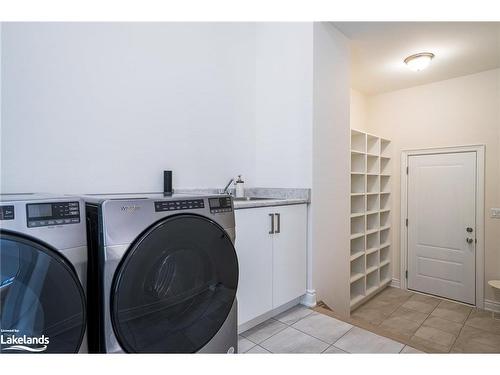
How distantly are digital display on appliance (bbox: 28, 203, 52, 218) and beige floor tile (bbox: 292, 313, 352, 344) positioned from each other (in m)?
1.70

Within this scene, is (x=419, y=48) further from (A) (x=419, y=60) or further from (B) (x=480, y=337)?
(B) (x=480, y=337)

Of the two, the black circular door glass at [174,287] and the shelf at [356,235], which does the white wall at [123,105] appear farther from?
the shelf at [356,235]

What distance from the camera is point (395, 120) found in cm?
418

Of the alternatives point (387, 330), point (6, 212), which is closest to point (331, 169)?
point (387, 330)

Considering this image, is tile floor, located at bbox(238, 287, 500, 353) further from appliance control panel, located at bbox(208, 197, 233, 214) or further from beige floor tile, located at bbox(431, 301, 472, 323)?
appliance control panel, located at bbox(208, 197, 233, 214)

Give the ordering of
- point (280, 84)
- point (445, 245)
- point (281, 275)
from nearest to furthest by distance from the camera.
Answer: point (281, 275)
point (280, 84)
point (445, 245)

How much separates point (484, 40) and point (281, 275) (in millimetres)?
3169

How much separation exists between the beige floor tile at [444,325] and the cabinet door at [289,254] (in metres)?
1.85

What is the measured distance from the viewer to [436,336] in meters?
2.74

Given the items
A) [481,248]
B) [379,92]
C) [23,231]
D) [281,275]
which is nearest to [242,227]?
[281,275]

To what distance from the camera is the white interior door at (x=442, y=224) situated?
3.55m

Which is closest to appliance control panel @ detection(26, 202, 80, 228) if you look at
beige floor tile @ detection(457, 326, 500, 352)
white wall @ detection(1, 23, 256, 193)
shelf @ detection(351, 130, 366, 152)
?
white wall @ detection(1, 23, 256, 193)

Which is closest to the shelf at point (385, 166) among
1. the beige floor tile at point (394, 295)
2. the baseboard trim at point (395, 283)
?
the baseboard trim at point (395, 283)

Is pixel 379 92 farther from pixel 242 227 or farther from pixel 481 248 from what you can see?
pixel 242 227
